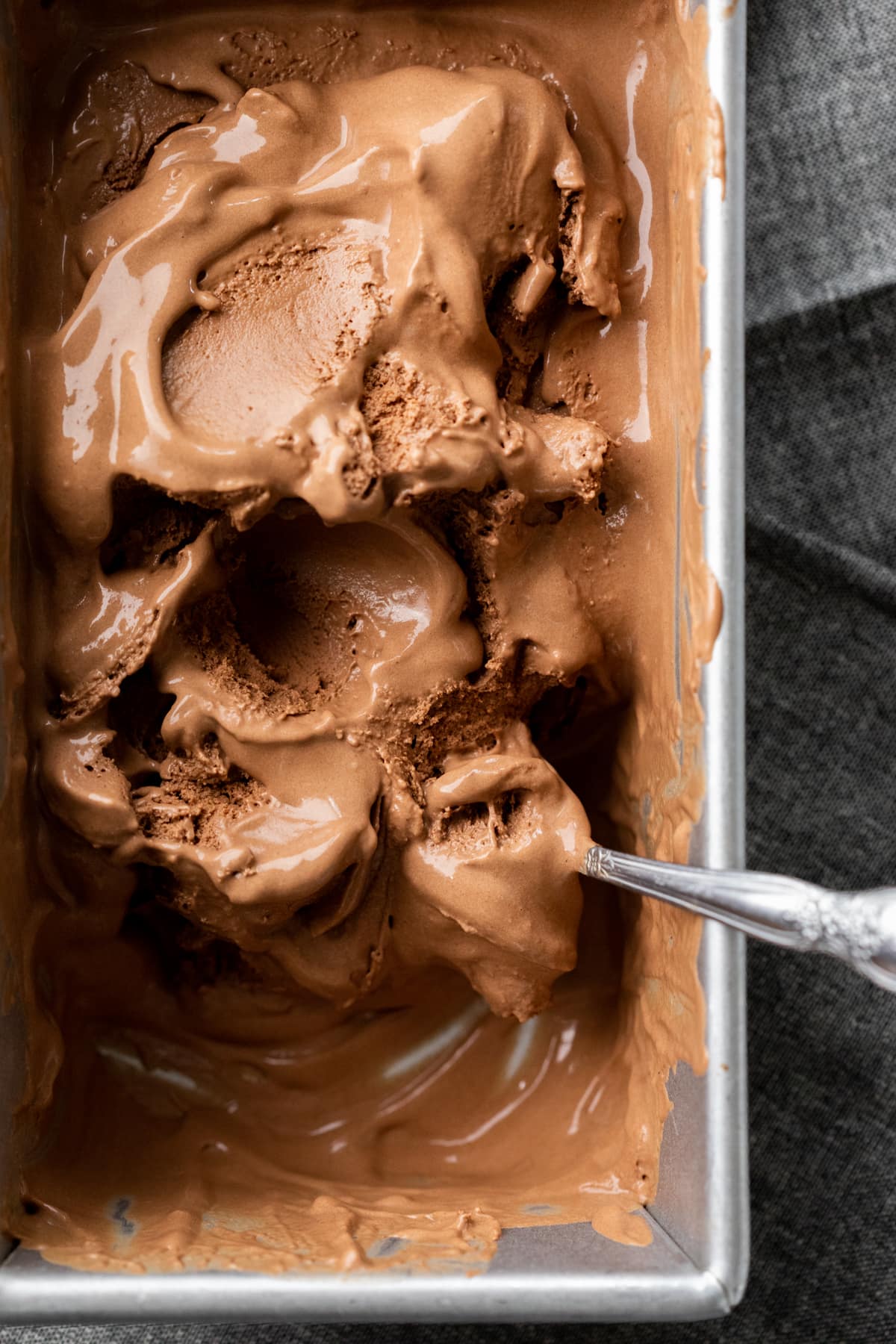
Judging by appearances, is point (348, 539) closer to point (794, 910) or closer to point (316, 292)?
point (316, 292)

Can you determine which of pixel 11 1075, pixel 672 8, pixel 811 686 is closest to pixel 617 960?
pixel 811 686

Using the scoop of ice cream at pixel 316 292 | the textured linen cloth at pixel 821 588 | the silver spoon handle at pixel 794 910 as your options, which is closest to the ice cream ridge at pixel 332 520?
the scoop of ice cream at pixel 316 292

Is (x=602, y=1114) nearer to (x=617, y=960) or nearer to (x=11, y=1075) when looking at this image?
(x=617, y=960)

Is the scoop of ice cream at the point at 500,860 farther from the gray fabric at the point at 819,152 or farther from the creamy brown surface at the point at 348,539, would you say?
the gray fabric at the point at 819,152

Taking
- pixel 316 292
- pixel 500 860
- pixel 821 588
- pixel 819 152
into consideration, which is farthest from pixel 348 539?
pixel 819 152

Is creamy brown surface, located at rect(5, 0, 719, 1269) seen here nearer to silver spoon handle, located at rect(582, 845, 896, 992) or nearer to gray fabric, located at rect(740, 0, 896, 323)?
silver spoon handle, located at rect(582, 845, 896, 992)

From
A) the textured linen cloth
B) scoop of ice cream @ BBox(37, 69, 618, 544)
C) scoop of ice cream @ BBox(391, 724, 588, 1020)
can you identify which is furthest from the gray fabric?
scoop of ice cream @ BBox(391, 724, 588, 1020)
